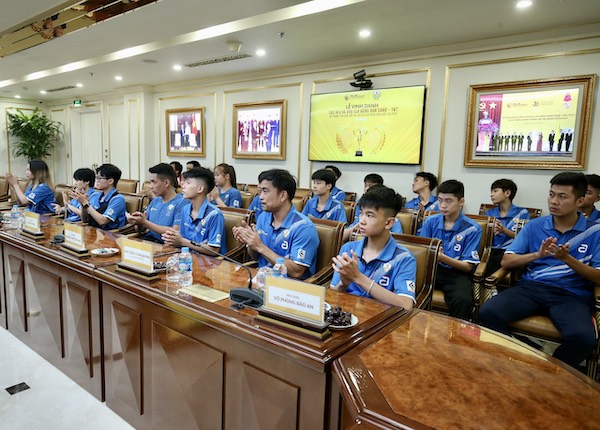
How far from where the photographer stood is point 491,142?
165 inches

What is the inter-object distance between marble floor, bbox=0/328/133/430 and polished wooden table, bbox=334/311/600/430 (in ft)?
4.27

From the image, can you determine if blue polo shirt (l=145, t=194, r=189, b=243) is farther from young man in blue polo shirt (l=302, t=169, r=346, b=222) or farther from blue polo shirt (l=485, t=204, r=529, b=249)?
blue polo shirt (l=485, t=204, r=529, b=249)

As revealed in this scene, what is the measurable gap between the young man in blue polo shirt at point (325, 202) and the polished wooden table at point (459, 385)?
253 cm

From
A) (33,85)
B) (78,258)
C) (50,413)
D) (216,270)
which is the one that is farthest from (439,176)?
(33,85)

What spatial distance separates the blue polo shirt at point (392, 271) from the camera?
1.60 metres

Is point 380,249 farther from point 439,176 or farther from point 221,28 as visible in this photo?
point 221,28

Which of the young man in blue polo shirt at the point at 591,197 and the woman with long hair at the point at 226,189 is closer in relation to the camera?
the young man in blue polo shirt at the point at 591,197

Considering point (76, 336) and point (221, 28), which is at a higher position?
point (221, 28)

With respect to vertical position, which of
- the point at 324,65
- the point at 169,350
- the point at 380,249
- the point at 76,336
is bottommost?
the point at 76,336

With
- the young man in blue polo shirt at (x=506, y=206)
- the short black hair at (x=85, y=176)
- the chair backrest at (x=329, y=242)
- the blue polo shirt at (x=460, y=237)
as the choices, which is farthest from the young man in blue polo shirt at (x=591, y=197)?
the short black hair at (x=85, y=176)

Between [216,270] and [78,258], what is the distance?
2.28 feet

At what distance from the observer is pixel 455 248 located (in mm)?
2623

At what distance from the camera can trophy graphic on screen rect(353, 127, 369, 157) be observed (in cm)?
502

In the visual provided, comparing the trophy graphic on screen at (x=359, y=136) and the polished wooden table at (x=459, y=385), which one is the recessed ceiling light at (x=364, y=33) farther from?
the polished wooden table at (x=459, y=385)
